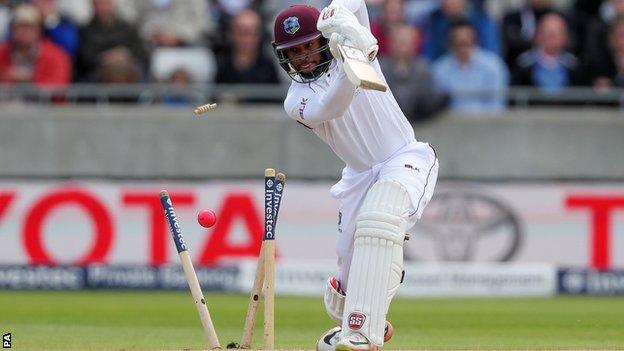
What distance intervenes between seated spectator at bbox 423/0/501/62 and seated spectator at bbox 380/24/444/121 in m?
0.54

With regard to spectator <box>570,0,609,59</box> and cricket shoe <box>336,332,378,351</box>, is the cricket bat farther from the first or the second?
spectator <box>570,0,609,59</box>

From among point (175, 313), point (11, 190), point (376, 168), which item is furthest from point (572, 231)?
point (376, 168)

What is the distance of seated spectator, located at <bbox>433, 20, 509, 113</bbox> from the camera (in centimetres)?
1467

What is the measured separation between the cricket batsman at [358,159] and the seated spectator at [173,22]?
7.62 metres

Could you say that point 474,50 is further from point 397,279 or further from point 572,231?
point 397,279

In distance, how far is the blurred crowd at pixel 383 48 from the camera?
14.6 m

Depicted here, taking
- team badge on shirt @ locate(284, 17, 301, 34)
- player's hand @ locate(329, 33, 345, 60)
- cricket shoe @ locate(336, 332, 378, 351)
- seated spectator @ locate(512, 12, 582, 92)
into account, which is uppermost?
seated spectator @ locate(512, 12, 582, 92)

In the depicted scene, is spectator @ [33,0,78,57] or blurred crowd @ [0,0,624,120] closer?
blurred crowd @ [0,0,624,120]

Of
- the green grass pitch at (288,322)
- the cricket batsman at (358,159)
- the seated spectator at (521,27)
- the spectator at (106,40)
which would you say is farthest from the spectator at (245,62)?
the cricket batsman at (358,159)

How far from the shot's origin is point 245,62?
14.9 meters

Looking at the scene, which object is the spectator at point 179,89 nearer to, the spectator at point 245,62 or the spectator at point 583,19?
the spectator at point 245,62

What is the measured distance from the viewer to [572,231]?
1453 cm

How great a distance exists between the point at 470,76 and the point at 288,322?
15.6 feet

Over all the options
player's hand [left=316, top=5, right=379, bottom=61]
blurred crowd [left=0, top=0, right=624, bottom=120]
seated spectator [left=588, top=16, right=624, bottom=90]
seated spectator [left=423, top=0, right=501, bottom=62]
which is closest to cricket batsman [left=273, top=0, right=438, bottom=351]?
player's hand [left=316, top=5, right=379, bottom=61]
